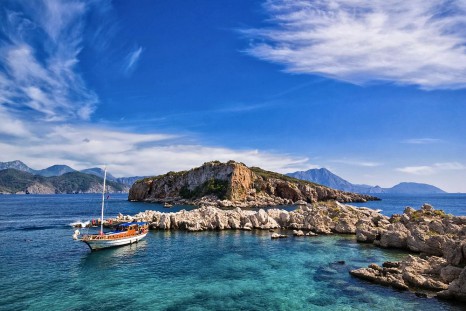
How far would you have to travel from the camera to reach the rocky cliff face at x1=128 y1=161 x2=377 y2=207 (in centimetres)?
16438

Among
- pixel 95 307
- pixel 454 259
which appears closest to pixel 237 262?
pixel 95 307

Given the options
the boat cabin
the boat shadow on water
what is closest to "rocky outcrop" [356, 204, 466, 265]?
the boat shadow on water

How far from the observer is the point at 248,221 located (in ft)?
241

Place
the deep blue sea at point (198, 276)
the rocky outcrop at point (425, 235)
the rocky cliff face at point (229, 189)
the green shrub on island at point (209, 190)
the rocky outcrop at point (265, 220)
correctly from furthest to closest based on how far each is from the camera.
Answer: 1. the green shrub on island at point (209, 190)
2. the rocky cliff face at point (229, 189)
3. the rocky outcrop at point (265, 220)
4. the rocky outcrop at point (425, 235)
5. the deep blue sea at point (198, 276)

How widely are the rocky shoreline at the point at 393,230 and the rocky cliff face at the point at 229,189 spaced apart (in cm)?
7847

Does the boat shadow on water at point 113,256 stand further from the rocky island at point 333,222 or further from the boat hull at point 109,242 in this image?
the rocky island at point 333,222

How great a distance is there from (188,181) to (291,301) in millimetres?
162473

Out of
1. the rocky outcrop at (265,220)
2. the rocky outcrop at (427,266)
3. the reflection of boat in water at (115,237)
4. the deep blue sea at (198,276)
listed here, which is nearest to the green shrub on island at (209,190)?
the rocky outcrop at (265,220)

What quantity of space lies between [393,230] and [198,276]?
34.3m

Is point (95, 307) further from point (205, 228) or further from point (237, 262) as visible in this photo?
point (205, 228)

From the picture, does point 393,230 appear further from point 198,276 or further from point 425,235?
point 198,276

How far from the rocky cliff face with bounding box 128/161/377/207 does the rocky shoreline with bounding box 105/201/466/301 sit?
A: 78.5 meters

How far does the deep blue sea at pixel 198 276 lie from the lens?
1106 inches

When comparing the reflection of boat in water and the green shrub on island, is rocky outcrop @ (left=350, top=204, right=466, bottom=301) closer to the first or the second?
the reflection of boat in water
